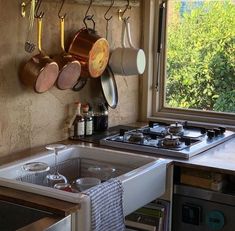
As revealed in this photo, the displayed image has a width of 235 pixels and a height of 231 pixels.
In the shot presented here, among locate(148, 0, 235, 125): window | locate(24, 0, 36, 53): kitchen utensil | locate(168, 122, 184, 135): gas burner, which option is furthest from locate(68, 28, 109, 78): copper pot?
locate(148, 0, 235, 125): window

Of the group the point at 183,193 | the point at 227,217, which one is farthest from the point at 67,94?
the point at 227,217

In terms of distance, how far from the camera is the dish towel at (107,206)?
5.16ft

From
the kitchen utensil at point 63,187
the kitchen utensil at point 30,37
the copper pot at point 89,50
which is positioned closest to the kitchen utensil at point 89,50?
the copper pot at point 89,50

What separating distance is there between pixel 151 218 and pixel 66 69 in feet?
2.42

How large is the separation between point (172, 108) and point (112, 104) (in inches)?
16.7

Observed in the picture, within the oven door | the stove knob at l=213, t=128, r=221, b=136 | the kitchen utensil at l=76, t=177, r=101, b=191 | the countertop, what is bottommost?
the oven door

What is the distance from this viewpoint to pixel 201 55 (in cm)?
276

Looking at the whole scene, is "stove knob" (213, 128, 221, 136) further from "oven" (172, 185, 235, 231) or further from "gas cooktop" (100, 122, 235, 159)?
"oven" (172, 185, 235, 231)

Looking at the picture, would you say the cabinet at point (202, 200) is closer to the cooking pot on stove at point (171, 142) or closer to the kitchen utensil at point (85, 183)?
the cooking pot on stove at point (171, 142)

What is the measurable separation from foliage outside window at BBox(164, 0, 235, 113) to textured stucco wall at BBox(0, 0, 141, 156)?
41 centimetres

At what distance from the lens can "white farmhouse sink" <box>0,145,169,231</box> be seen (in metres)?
1.61

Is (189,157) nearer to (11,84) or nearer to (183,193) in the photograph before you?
(183,193)

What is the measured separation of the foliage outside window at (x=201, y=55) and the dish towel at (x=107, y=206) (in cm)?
122

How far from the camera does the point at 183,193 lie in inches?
81.2
